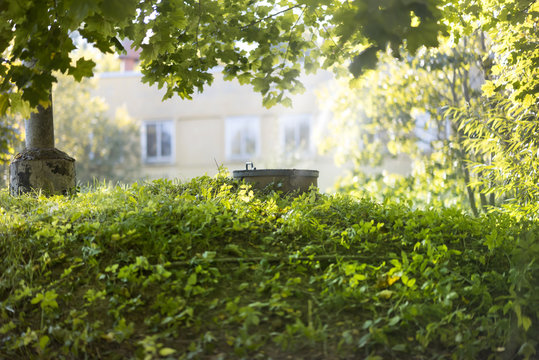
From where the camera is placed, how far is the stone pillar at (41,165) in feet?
18.4

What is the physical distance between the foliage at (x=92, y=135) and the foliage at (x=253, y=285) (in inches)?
478

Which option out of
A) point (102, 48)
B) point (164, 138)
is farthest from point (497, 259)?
point (164, 138)

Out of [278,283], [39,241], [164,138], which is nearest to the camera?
[278,283]

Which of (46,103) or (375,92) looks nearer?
(46,103)

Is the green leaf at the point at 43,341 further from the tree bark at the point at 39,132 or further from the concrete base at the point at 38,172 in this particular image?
the tree bark at the point at 39,132

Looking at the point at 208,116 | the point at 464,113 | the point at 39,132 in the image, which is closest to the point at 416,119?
the point at 464,113

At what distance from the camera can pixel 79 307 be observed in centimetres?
317

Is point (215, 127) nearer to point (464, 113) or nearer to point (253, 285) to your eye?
point (464, 113)

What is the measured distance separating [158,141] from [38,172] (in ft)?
46.3

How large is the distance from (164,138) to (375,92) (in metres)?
11.8

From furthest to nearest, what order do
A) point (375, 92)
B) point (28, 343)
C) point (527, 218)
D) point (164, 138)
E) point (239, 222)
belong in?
point (164, 138), point (375, 92), point (527, 218), point (239, 222), point (28, 343)

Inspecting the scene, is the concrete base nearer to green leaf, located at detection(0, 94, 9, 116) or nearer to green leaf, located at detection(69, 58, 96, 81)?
green leaf, located at detection(0, 94, 9, 116)

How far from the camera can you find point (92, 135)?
17.8 m

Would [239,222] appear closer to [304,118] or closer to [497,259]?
[497,259]
